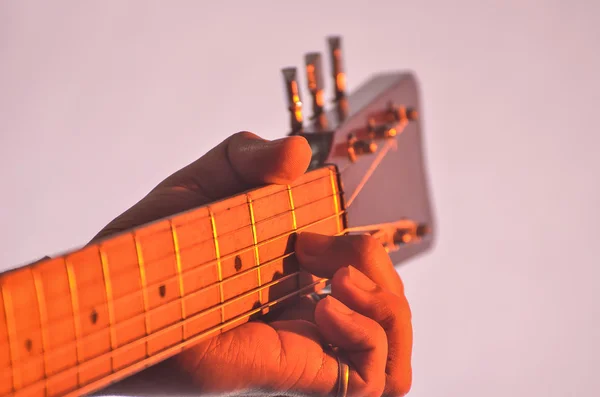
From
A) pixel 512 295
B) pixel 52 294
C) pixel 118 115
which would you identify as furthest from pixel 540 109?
pixel 52 294

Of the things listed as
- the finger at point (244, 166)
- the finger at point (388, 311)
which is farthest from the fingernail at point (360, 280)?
the finger at point (244, 166)

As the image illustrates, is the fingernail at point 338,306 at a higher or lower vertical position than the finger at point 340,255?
lower

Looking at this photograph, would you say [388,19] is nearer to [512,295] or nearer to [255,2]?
[255,2]

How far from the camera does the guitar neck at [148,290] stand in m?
0.53

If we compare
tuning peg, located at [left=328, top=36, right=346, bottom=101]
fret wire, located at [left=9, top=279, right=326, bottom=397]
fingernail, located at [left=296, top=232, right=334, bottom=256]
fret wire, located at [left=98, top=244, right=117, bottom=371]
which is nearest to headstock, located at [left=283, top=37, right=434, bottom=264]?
tuning peg, located at [left=328, top=36, right=346, bottom=101]

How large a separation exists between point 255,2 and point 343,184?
64 centimetres

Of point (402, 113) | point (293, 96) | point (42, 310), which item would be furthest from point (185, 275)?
point (402, 113)

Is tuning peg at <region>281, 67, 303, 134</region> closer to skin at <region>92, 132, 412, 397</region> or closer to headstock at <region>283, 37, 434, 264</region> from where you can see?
headstock at <region>283, 37, 434, 264</region>

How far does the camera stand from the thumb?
0.75m

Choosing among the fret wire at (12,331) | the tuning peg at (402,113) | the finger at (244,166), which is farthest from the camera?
the tuning peg at (402,113)

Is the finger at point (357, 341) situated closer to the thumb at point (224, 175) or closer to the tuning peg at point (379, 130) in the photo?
the thumb at point (224, 175)

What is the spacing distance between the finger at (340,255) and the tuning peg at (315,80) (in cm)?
27

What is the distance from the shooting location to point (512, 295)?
1821mm

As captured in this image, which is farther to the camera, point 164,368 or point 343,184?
point 343,184
